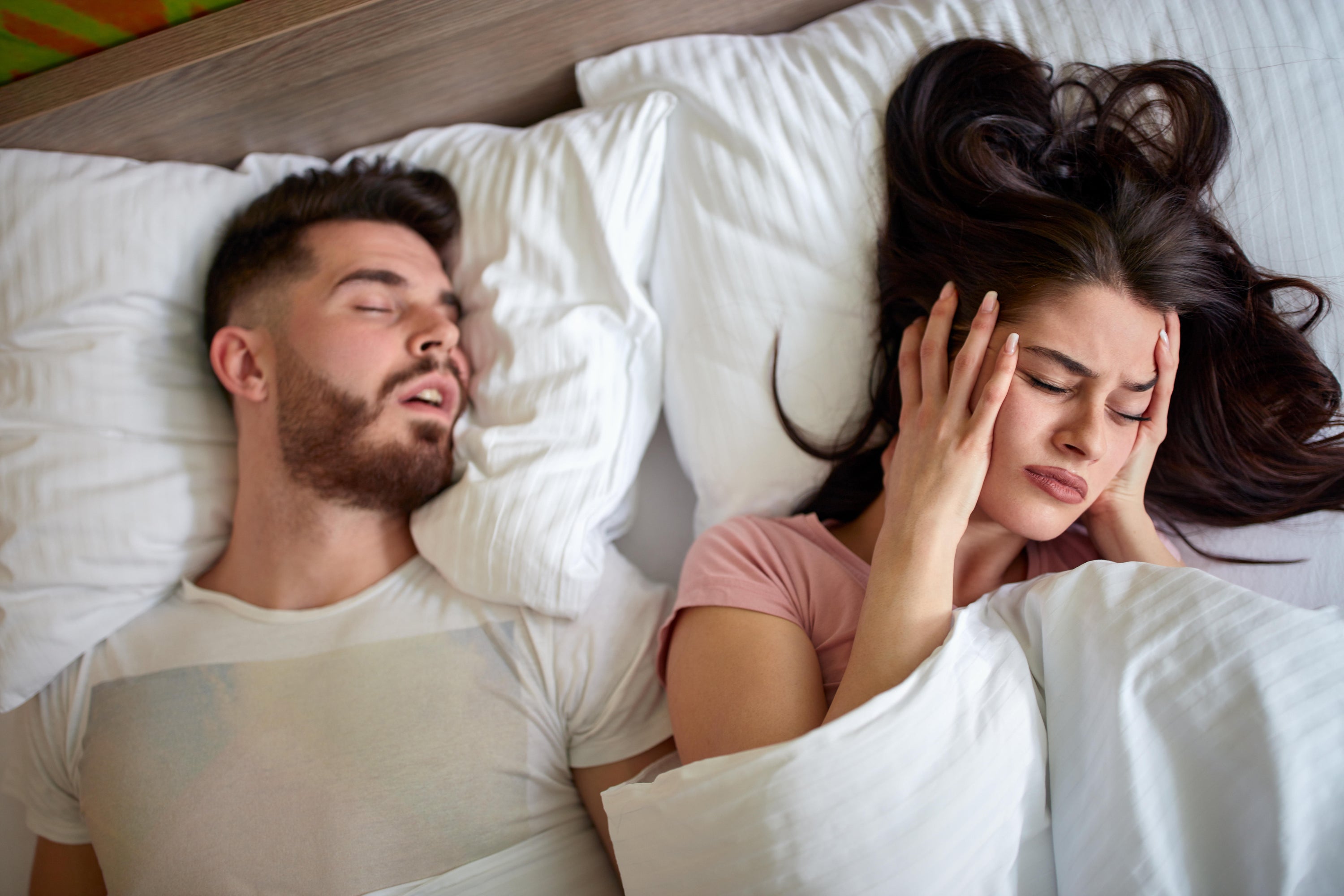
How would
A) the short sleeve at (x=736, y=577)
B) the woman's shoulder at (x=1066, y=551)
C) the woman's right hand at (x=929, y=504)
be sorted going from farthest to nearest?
the woman's shoulder at (x=1066, y=551), the short sleeve at (x=736, y=577), the woman's right hand at (x=929, y=504)

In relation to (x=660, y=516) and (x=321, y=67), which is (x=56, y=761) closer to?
(x=660, y=516)

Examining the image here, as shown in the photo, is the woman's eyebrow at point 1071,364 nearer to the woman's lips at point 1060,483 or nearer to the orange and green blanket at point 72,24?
the woman's lips at point 1060,483

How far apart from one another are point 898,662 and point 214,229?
150 cm

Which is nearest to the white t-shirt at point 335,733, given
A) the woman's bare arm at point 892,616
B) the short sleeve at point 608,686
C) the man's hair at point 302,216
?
the short sleeve at point 608,686

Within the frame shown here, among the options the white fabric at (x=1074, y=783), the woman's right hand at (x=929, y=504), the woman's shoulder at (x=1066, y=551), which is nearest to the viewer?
the white fabric at (x=1074, y=783)

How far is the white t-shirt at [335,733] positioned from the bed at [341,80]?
0.26 meters

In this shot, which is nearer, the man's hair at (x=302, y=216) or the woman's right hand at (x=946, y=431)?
the woman's right hand at (x=946, y=431)

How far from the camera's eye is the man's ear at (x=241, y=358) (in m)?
1.42

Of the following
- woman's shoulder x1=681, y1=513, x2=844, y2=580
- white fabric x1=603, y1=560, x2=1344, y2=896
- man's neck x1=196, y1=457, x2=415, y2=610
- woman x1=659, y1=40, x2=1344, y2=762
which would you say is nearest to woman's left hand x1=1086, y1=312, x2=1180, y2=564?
woman x1=659, y1=40, x2=1344, y2=762

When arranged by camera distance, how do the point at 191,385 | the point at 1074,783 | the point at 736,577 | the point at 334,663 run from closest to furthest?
the point at 1074,783 → the point at 736,577 → the point at 334,663 → the point at 191,385

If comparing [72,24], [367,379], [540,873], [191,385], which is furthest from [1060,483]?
[72,24]

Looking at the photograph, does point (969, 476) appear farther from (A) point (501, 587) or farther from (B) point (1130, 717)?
(A) point (501, 587)

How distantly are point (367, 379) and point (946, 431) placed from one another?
99 centimetres

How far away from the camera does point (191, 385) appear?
1488 millimetres
